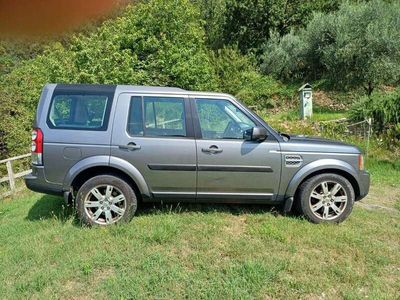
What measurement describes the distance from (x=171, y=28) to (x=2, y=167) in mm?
8992

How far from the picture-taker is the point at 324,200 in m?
4.78

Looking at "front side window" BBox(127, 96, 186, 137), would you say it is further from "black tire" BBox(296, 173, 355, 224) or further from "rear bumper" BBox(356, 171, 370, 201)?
"rear bumper" BBox(356, 171, 370, 201)

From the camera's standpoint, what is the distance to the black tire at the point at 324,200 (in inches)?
186

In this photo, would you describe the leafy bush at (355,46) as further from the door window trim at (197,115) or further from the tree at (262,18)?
the door window trim at (197,115)

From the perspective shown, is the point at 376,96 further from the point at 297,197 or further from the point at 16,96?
the point at 16,96

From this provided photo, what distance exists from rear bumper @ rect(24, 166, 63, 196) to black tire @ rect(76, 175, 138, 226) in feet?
0.94

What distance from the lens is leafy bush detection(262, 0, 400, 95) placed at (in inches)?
693

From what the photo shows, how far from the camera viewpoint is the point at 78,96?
463 cm

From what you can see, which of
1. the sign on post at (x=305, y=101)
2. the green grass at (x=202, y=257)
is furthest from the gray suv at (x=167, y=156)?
the sign on post at (x=305, y=101)

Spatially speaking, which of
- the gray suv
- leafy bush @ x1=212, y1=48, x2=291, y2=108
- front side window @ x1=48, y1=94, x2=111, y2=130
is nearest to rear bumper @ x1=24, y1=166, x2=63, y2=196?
the gray suv

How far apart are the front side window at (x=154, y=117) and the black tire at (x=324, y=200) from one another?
175 cm

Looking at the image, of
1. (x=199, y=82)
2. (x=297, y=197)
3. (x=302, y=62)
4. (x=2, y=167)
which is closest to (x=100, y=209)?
(x=297, y=197)

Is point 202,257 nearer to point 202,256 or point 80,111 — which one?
point 202,256

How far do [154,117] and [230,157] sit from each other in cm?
108
